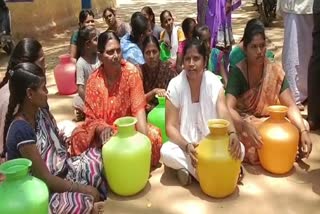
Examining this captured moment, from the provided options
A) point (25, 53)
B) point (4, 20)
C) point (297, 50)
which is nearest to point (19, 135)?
point (25, 53)

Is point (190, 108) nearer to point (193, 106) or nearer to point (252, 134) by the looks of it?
point (193, 106)

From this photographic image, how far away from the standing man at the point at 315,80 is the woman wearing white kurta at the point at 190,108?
3.64ft

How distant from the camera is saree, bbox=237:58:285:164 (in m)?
3.19

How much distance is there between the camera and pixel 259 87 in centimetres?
329

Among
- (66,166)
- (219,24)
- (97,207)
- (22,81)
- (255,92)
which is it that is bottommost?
(97,207)

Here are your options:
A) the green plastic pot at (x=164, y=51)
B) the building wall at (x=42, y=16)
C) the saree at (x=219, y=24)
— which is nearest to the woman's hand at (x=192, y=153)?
the saree at (x=219, y=24)

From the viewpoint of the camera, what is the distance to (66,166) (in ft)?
8.89

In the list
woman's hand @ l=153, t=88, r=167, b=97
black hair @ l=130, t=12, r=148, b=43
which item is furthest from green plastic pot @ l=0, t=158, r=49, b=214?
black hair @ l=130, t=12, r=148, b=43

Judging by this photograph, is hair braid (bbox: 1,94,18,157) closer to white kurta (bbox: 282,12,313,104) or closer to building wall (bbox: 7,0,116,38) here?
white kurta (bbox: 282,12,313,104)

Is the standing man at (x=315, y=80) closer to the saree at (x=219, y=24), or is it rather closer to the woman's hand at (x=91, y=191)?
the saree at (x=219, y=24)

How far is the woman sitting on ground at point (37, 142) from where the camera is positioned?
2.37m

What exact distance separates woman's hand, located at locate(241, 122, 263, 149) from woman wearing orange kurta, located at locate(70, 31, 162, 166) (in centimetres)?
59

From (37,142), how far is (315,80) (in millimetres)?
2339

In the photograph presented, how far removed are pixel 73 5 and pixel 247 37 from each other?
7.36 meters
